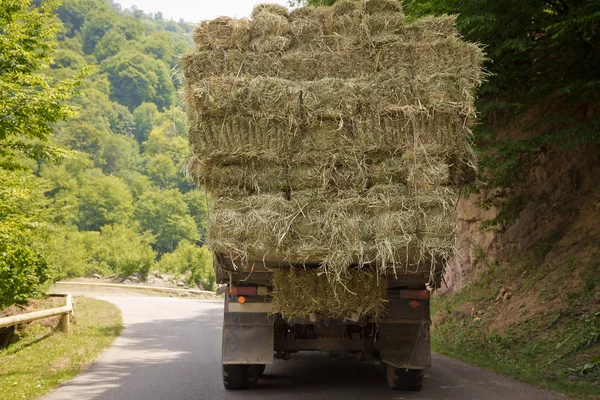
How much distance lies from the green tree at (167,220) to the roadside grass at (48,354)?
61.3m

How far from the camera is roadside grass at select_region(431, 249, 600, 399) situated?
8289mm

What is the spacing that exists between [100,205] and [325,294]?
7546 cm

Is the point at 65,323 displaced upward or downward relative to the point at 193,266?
downward

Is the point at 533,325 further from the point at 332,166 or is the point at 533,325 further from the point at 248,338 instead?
the point at 332,166

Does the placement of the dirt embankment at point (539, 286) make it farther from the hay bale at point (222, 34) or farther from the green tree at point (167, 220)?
the green tree at point (167, 220)

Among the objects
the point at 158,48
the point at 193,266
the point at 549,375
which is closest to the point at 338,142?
the point at 549,375

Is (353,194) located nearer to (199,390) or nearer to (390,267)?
(390,267)

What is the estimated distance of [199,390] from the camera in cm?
721

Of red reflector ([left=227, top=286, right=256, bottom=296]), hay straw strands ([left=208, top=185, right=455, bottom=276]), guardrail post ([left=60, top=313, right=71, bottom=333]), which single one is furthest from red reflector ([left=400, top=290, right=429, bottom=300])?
guardrail post ([left=60, top=313, right=71, bottom=333])

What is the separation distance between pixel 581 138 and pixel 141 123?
116878 millimetres

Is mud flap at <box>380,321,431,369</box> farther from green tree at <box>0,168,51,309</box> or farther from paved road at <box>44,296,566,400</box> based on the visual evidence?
green tree at <box>0,168,51,309</box>

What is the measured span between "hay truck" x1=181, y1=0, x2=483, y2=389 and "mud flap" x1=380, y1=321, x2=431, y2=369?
0.05 feet

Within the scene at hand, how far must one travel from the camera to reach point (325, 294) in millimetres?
6484

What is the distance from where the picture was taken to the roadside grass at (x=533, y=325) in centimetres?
829
